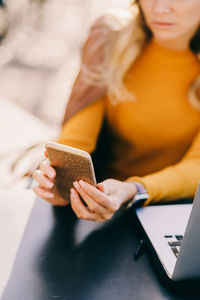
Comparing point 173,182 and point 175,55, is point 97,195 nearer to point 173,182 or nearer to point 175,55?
point 173,182

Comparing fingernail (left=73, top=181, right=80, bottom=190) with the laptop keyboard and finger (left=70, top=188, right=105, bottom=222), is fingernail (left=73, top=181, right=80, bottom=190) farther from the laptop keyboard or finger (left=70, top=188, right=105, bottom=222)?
the laptop keyboard

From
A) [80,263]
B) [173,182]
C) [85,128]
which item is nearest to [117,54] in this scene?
[85,128]

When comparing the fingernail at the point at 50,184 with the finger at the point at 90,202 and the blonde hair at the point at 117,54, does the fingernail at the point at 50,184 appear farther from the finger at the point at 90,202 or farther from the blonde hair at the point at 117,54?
the blonde hair at the point at 117,54

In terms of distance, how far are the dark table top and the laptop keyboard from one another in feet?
0.19

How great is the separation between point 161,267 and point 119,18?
86cm

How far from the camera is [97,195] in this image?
0.70 metres

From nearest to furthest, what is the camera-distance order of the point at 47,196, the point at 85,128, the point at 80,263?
the point at 80,263
the point at 47,196
the point at 85,128

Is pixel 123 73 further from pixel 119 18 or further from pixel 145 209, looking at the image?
pixel 145 209

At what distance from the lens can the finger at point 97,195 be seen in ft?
2.27

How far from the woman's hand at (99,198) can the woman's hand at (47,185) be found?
0.05 metres

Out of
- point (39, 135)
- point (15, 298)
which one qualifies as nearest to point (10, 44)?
point (39, 135)

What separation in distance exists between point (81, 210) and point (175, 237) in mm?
216

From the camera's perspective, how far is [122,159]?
1237 mm

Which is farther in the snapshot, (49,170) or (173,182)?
(173,182)
